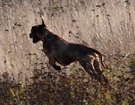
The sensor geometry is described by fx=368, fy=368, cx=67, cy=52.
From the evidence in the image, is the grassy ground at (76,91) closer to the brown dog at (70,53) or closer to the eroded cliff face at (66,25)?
the brown dog at (70,53)

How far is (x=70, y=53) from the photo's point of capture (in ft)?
29.7

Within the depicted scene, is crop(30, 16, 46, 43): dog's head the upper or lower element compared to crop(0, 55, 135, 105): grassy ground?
upper

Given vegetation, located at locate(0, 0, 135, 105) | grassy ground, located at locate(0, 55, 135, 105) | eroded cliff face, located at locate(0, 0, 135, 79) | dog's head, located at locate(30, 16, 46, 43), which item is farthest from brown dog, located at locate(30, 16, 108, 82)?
eroded cliff face, located at locate(0, 0, 135, 79)

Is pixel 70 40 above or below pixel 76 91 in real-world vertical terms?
above

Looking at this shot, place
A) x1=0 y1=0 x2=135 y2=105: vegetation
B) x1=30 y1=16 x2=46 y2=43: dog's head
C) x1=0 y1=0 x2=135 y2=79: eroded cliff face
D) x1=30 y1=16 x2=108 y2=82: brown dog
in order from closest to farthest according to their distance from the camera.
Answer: x1=0 y1=0 x2=135 y2=105: vegetation < x1=30 y1=16 x2=108 y2=82: brown dog < x1=30 y1=16 x2=46 y2=43: dog's head < x1=0 y1=0 x2=135 y2=79: eroded cliff face

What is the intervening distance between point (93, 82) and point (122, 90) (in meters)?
0.61

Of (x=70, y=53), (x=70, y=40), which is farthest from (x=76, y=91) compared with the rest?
(x=70, y=40)

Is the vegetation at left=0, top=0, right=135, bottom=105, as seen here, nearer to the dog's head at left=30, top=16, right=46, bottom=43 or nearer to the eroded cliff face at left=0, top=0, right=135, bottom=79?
the eroded cliff face at left=0, top=0, right=135, bottom=79

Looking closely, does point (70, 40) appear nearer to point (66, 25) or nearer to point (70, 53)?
point (66, 25)

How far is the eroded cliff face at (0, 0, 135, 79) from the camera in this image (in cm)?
1130

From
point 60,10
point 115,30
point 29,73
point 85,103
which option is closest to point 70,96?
point 85,103

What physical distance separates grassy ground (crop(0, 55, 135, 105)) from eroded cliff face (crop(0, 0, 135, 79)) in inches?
105

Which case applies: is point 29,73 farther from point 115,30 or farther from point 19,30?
point 115,30

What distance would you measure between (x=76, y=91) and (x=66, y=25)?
5.97 meters
